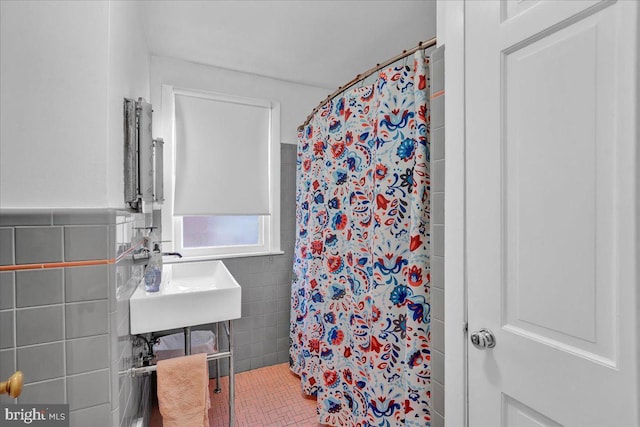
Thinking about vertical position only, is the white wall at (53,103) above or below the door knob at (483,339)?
above

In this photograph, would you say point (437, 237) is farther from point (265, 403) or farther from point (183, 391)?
point (265, 403)

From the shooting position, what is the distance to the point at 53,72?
1.00m

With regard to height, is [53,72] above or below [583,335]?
above

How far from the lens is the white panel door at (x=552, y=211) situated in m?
0.69

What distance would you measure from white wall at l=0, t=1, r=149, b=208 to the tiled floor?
64.6 inches

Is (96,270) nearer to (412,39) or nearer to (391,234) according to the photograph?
(391,234)

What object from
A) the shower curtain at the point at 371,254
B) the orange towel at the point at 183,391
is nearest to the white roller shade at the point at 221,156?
the shower curtain at the point at 371,254

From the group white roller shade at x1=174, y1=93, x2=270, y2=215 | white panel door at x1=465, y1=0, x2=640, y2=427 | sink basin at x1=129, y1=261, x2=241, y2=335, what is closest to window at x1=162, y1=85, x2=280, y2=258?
white roller shade at x1=174, y1=93, x2=270, y2=215

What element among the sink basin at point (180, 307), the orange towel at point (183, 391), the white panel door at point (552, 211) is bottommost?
the orange towel at point (183, 391)

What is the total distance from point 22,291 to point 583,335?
158 centimetres

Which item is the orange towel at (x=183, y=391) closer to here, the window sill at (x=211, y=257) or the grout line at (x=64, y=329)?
the grout line at (x=64, y=329)

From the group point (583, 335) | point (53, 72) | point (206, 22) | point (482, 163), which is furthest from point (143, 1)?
point (583, 335)

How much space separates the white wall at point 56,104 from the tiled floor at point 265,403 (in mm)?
1640

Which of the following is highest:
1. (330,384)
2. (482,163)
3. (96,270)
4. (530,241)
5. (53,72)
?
(53,72)
